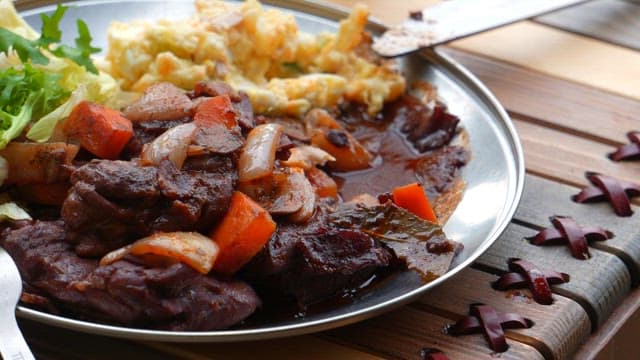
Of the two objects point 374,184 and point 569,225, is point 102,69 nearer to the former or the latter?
point 374,184

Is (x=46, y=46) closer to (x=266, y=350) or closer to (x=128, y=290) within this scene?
(x=128, y=290)

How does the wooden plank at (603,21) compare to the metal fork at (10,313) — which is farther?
the wooden plank at (603,21)

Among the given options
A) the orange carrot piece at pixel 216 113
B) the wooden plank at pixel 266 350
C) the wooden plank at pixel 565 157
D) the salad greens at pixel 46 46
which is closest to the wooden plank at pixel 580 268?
the wooden plank at pixel 565 157

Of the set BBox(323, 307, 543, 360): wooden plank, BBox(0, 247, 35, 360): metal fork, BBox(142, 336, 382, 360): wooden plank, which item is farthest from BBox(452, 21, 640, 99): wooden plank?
BBox(0, 247, 35, 360): metal fork

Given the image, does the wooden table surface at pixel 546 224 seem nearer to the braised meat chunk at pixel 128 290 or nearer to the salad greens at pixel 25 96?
the braised meat chunk at pixel 128 290

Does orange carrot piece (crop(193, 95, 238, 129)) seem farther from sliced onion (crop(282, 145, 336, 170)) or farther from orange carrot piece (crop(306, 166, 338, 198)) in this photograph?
orange carrot piece (crop(306, 166, 338, 198))


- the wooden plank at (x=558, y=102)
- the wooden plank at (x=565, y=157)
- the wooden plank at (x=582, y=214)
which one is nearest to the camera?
the wooden plank at (x=582, y=214)
